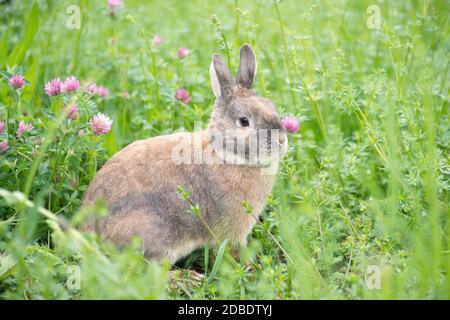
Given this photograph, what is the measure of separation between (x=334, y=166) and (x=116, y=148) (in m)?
1.74

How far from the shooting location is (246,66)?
4.16 meters

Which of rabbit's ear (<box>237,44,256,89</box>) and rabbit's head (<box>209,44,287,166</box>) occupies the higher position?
rabbit's ear (<box>237,44,256,89</box>)

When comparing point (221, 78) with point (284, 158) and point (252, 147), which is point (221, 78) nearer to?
point (252, 147)

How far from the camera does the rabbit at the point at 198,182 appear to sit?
3.82 metres

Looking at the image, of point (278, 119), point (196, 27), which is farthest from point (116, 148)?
point (196, 27)

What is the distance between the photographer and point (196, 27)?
269 inches

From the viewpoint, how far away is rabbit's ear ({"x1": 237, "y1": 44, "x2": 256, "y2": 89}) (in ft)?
13.6

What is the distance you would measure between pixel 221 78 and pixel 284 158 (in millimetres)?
699

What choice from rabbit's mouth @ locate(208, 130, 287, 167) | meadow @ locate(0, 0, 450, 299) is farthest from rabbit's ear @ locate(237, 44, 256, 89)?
rabbit's mouth @ locate(208, 130, 287, 167)

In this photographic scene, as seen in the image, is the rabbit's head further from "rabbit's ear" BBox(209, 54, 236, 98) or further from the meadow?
the meadow

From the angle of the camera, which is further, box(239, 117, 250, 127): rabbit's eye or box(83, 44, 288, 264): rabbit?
box(239, 117, 250, 127): rabbit's eye

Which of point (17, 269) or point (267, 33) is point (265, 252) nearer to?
point (17, 269)
